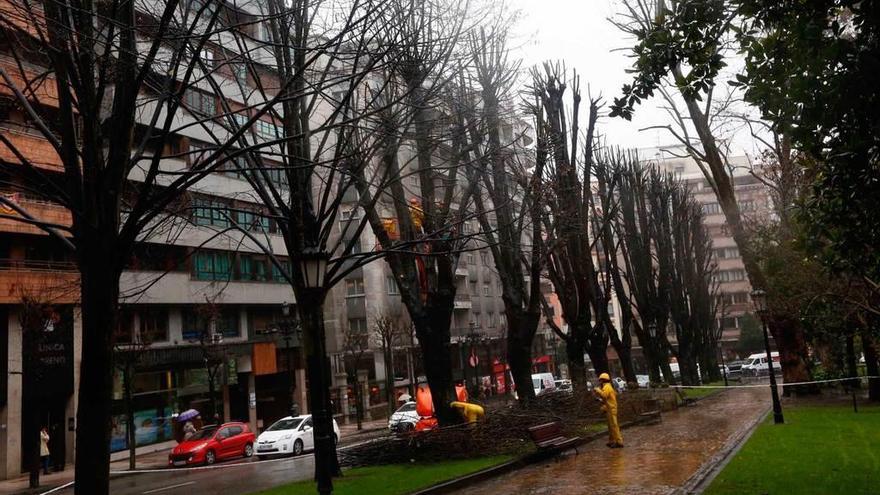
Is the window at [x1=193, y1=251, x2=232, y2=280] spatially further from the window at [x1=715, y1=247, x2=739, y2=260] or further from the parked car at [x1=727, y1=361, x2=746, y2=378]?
the window at [x1=715, y1=247, x2=739, y2=260]

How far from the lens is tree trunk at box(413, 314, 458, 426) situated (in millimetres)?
16781

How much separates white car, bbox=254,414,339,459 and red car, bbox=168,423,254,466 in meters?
1.22

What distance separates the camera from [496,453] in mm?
15516

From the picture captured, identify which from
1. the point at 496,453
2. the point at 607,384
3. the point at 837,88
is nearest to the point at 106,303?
the point at 837,88

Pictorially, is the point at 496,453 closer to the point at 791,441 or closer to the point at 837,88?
the point at 791,441

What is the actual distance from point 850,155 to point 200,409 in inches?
1323

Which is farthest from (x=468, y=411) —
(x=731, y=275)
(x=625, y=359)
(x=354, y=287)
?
(x=731, y=275)

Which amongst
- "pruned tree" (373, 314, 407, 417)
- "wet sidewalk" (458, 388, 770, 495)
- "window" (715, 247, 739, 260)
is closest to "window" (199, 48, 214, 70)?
"wet sidewalk" (458, 388, 770, 495)

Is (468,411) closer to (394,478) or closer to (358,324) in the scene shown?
(394,478)

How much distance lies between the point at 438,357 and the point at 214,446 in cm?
1241

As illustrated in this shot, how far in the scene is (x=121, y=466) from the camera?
88.4 ft

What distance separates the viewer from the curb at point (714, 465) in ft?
33.5

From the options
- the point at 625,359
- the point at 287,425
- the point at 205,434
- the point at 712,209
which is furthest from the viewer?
the point at 712,209

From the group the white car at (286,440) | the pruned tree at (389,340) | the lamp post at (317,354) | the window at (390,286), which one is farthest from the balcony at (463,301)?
the lamp post at (317,354)
